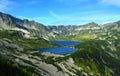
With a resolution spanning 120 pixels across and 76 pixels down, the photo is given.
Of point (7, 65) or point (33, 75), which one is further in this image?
point (33, 75)

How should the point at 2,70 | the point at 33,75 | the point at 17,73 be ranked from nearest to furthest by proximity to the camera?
the point at 2,70 < the point at 17,73 < the point at 33,75

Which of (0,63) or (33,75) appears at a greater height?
(0,63)

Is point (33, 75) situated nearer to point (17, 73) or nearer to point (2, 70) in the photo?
point (17, 73)

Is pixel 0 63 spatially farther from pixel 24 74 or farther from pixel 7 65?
pixel 24 74

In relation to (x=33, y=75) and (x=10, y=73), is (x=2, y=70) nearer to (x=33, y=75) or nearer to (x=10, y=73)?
(x=10, y=73)

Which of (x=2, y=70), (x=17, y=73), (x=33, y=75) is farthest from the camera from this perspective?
(x=33, y=75)

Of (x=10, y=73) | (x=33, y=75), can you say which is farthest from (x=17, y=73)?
(x=33, y=75)

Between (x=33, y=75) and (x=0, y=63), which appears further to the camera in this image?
(x=33, y=75)

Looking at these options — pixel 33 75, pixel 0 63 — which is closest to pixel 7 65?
pixel 0 63
